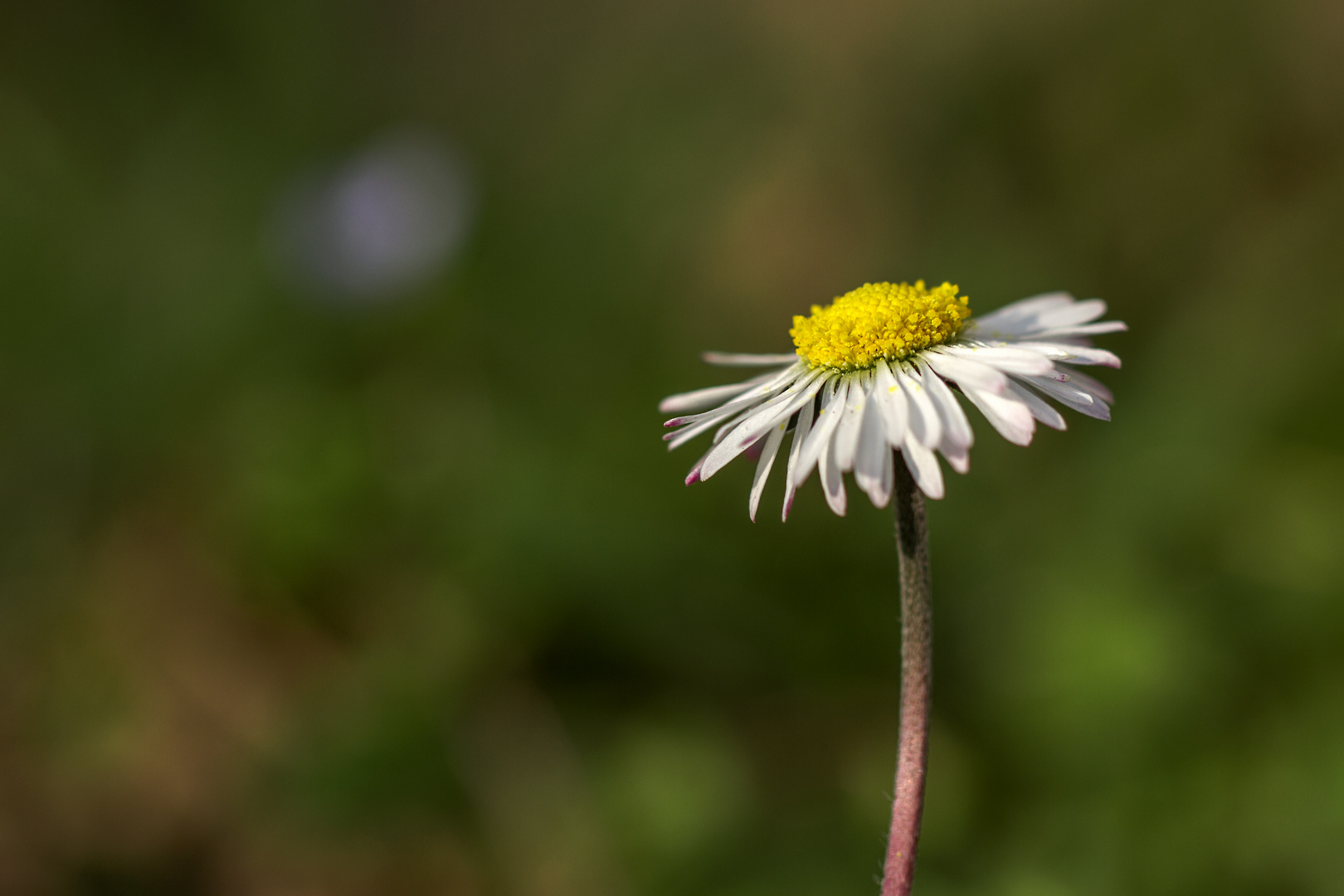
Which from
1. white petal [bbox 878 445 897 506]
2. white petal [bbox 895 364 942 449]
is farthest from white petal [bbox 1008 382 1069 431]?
white petal [bbox 878 445 897 506]

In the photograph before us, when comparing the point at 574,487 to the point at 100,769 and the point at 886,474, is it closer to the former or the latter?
the point at 100,769

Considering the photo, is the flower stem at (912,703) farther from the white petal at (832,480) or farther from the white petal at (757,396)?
the white petal at (757,396)

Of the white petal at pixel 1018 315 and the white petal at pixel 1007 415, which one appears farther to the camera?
the white petal at pixel 1018 315

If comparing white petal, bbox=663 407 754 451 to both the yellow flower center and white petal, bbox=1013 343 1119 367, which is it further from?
white petal, bbox=1013 343 1119 367

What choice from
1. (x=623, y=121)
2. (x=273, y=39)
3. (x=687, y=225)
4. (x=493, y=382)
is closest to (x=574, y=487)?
(x=493, y=382)

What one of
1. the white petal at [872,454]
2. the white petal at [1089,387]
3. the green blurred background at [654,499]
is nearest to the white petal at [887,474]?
the white petal at [872,454]

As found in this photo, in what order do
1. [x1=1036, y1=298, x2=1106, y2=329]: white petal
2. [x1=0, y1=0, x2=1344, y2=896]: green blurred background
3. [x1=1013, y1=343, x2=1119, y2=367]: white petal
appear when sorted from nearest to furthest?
[x1=1013, y1=343, x2=1119, y2=367]: white petal < [x1=1036, y1=298, x2=1106, y2=329]: white petal < [x1=0, y1=0, x2=1344, y2=896]: green blurred background
